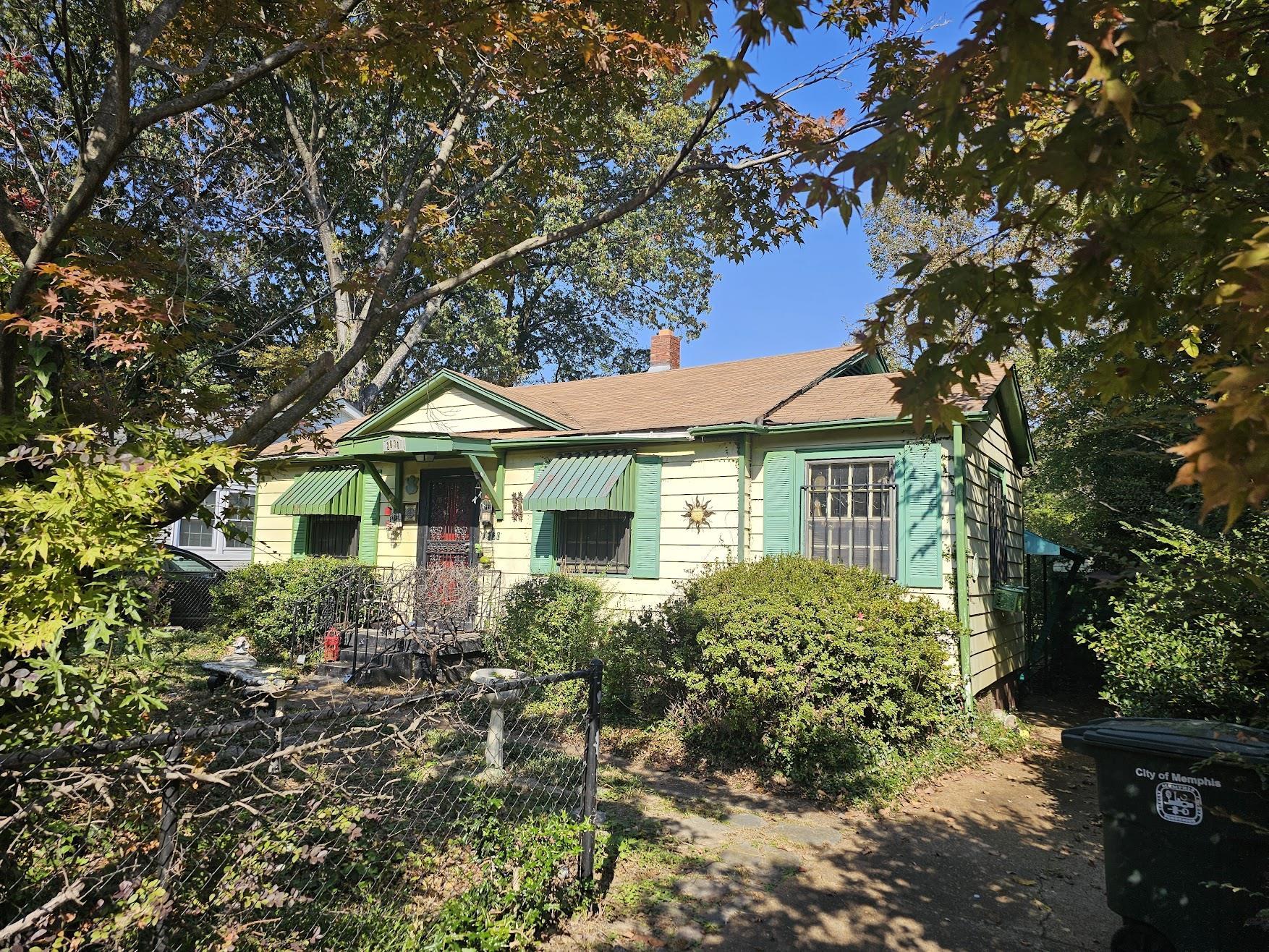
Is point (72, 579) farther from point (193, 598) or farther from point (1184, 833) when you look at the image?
point (193, 598)

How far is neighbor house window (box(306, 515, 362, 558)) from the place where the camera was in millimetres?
14086

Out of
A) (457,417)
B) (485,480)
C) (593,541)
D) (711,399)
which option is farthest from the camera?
(457,417)

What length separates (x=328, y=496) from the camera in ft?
43.8

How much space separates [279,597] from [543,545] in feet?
13.4

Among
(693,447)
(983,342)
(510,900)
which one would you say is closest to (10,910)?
(510,900)

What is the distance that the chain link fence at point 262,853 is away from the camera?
258 centimetres

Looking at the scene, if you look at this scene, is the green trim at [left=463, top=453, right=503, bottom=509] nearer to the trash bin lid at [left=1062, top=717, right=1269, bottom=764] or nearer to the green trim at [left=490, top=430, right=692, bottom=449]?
the green trim at [left=490, top=430, right=692, bottom=449]

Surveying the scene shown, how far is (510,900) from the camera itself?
369 centimetres

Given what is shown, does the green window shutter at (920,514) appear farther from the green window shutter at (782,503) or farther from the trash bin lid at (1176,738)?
the trash bin lid at (1176,738)

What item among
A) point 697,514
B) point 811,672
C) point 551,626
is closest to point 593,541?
point 551,626

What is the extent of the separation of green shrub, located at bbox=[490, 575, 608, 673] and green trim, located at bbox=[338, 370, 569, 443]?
102 inches

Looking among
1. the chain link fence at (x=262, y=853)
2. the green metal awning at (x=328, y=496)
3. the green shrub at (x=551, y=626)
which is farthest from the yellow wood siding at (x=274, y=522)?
the chain link fence at (x=262, y=853)

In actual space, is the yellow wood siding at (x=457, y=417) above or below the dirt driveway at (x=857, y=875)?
above

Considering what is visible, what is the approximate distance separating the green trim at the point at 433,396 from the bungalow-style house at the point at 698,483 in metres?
0.04
